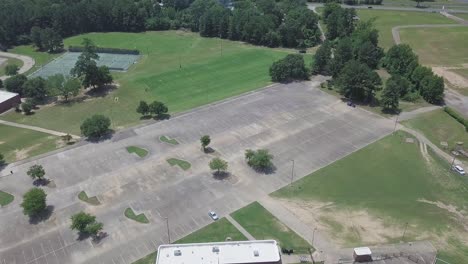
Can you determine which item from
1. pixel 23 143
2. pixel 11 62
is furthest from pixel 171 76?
pixel 11 62

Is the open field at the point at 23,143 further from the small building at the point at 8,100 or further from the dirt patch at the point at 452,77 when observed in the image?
the dirt patch at the point at 452,77

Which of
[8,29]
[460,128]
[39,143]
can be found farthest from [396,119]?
[8,29]

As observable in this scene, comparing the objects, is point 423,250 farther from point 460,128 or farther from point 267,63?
point 267,63

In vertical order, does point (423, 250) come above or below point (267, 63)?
below

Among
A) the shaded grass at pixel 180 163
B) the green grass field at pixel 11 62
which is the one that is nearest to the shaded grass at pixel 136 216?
the shaded grass at pixel 180 163

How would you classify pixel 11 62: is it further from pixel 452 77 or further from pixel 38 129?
pixel 452 77

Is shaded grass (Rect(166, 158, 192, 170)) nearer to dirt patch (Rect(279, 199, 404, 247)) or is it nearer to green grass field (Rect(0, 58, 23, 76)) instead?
dirt patch (Rect(279, 199, 404, 247))

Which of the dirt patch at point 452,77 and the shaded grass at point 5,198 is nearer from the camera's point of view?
the shaded grass at point 5,198
